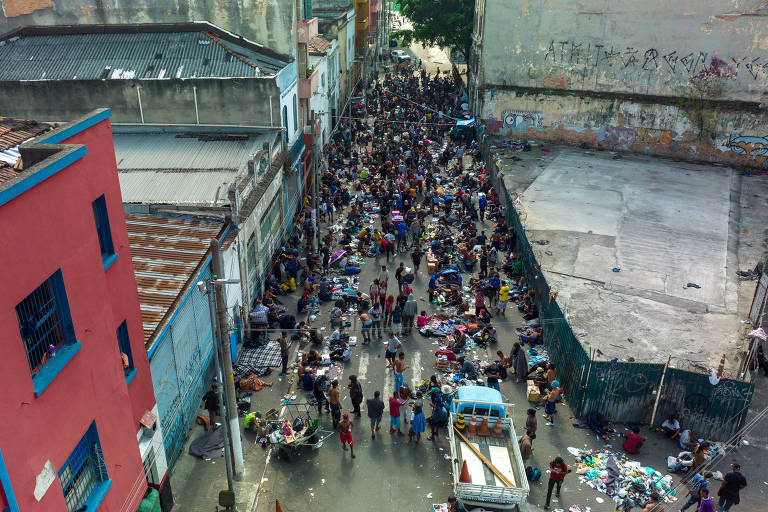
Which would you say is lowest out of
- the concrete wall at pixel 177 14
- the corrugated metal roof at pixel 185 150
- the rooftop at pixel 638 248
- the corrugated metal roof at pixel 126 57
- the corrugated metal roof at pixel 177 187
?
the rooftop at pixel 638 248

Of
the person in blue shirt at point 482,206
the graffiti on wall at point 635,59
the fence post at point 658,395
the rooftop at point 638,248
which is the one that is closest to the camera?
the fence post at point 658,395

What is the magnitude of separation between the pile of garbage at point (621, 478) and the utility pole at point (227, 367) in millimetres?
7422

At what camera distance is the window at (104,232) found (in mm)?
9266

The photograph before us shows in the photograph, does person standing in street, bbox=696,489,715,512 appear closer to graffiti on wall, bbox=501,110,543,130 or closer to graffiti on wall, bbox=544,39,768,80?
graffiti on wall, bbox=544,39,768,80

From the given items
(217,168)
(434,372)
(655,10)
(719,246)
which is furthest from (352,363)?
(655,10)

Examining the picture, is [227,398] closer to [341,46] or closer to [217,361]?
[217,361]

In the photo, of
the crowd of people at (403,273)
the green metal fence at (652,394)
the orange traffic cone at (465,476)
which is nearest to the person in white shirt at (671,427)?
the green metal fence at (652,394)

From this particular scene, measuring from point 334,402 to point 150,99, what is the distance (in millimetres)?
13800

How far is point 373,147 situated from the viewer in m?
34.2

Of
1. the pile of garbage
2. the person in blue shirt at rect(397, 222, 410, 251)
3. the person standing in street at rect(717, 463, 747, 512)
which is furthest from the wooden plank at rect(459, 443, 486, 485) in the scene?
the person in blue shirt at rect(397, 222, 410, 251)

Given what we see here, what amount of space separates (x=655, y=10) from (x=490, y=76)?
29.4 ft

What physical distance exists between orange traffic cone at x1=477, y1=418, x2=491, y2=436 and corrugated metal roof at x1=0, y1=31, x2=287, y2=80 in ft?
48.9

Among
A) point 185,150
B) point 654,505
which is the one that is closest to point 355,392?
point 654,505

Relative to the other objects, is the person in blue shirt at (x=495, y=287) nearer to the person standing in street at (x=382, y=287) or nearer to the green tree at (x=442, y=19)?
the person standing in street at (x=382, y=287)
